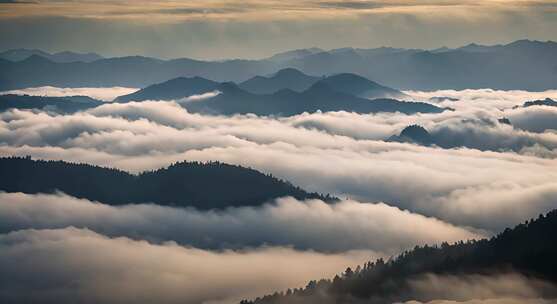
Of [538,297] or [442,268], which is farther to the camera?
[442,268]

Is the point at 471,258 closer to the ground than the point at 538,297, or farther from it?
farther from it

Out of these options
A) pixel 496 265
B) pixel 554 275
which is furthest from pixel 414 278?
pixel 554 275

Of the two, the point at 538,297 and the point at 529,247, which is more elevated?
the point at 529,247

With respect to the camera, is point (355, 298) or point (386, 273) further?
point (386, 273)

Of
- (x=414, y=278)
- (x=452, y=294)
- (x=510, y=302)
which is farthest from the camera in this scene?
(x=414, y=278)

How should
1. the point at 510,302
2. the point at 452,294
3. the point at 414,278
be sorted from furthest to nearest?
the point at 414,278, the point at 452,294, the point at 510,302

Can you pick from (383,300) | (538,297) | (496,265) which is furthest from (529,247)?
(383,300)

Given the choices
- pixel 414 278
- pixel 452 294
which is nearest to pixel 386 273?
pixel 414 278

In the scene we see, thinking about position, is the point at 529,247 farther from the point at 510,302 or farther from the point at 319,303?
the point at 319,303

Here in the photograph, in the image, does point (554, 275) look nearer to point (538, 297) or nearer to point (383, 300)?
point (538, 297)
